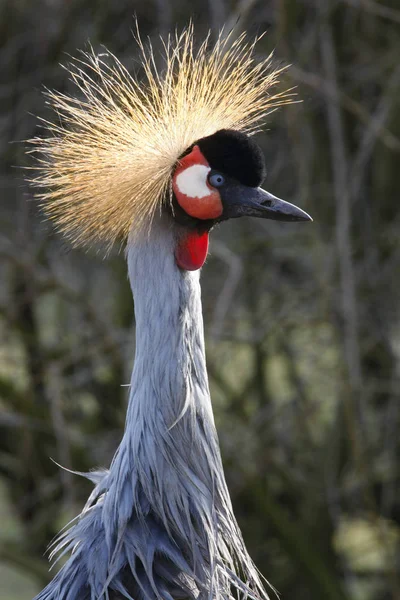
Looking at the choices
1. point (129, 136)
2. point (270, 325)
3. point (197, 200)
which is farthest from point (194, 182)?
point (270, 325)

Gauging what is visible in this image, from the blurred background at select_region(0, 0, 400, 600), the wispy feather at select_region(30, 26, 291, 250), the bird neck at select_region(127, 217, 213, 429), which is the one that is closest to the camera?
the bird neck at select_region(127, 217, 213, 429)

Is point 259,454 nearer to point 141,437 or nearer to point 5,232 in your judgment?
point 5,232

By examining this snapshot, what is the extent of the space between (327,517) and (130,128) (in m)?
2.20

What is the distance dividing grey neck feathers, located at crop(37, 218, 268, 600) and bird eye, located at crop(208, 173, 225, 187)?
116mm

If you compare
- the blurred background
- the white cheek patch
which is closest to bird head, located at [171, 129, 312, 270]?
the white cheek patch

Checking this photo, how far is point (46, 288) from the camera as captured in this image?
140 inches

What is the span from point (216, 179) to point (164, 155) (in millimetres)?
136

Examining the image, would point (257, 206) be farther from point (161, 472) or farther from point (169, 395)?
point (161, 472)

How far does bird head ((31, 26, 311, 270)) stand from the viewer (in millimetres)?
1867

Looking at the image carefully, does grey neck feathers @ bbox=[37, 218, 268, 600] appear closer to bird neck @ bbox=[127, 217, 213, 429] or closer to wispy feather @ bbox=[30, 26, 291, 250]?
bird neck @ bbox=[127, 217, 213, 429]

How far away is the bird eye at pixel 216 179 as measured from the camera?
6.12 ft

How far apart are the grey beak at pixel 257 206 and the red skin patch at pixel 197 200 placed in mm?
25

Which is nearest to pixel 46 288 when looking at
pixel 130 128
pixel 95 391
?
pixel 95 391

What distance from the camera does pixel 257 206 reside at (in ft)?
6.13
